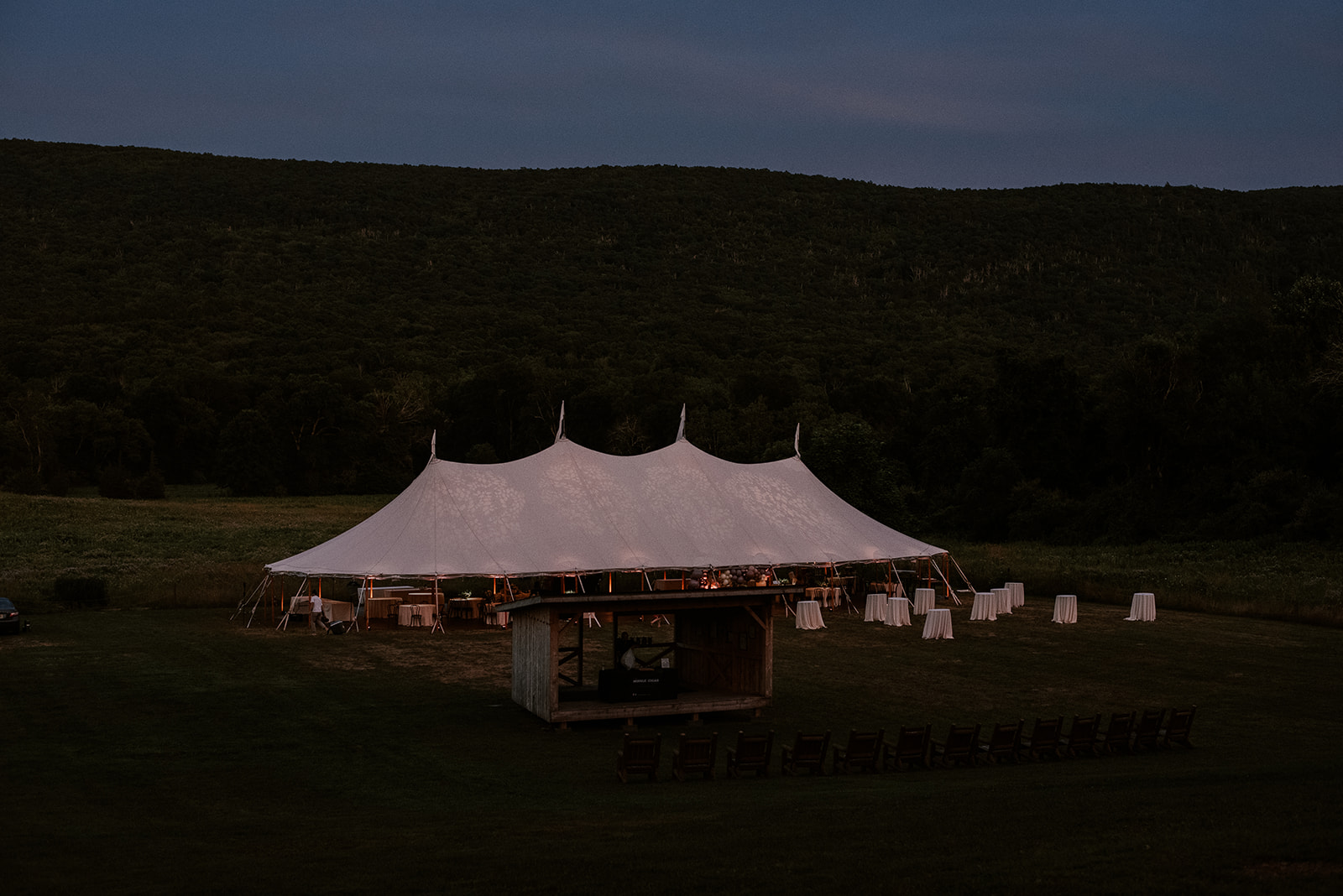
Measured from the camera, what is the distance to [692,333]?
70938 millimetres

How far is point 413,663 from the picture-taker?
61.9 feet

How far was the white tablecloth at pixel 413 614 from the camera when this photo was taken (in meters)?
23.2

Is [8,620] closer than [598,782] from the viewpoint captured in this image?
No

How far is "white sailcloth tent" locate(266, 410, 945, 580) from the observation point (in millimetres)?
22266

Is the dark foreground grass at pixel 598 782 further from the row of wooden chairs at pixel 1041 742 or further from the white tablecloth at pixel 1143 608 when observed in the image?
the white tablecloth at pixel 1143 608

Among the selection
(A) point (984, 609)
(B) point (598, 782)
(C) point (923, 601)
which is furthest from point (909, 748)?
(C) point (923, 601)

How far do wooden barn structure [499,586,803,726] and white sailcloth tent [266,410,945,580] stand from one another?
609 centimetres

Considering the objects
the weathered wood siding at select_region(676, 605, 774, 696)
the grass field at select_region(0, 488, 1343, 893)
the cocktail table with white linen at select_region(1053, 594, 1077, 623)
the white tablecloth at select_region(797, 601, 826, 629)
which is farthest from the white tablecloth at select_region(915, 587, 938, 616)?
the weathered wood siding at select_region(676, 605, 774, 696)

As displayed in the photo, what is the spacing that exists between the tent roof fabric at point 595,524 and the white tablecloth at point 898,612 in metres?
1.38

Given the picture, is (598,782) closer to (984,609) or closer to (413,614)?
(413,614)

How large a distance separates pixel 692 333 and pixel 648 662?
55.7 m

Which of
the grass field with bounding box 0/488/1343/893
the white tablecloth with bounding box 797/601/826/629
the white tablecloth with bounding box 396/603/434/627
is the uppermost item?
the grass field with bounding box 0/488/1343/893

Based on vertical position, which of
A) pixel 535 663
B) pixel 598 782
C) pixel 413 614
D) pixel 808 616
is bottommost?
pixel 413 614

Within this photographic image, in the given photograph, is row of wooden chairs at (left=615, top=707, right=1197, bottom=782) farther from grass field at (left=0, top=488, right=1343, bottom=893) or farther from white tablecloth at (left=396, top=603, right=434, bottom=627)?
white tablecloth at (left=396, top=603, right=434, bottom=627)
